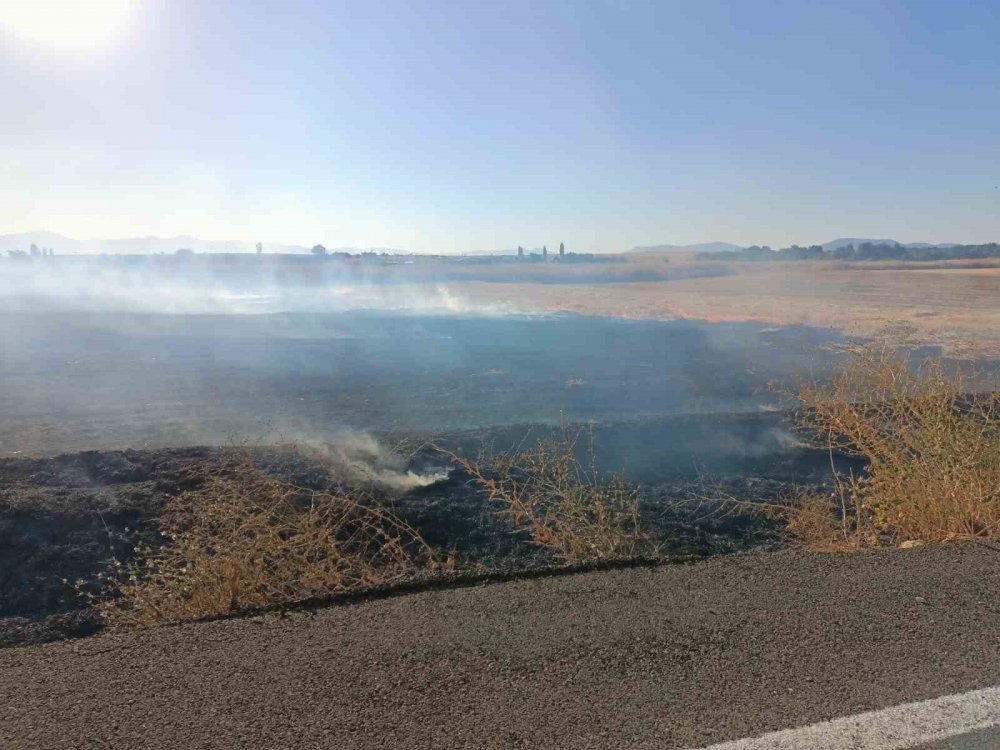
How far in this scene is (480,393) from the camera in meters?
15.9

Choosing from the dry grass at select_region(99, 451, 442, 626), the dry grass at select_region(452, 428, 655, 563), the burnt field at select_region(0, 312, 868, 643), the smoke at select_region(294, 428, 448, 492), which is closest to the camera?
the dry grass at select_region(99, 451, 442, 626)

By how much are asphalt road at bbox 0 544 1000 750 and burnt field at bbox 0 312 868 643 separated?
→ 2.41 meters

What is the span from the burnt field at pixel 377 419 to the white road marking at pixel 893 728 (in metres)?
3.86

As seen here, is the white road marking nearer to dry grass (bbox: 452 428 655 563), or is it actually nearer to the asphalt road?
the asphalt road

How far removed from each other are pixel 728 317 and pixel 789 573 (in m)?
25.8

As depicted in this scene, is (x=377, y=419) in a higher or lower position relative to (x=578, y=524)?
lower

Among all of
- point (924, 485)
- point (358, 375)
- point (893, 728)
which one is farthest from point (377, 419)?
point (893, 728)

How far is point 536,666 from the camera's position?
3301mm

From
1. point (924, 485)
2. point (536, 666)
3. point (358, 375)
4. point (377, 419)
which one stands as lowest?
point (377, 419)

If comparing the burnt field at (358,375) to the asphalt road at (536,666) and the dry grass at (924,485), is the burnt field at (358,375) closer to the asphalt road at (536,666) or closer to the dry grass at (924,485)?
the dry grass at (924,485)

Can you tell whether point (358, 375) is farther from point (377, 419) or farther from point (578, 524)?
point (578, 524)

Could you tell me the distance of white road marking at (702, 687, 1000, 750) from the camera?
106 inches

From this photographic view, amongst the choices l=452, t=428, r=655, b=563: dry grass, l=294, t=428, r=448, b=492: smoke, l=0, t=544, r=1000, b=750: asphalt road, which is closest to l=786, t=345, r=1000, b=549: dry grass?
l=0, t=544, r=1000, b=750: asphalt road

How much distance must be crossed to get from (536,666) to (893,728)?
51.0 inches
